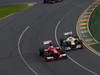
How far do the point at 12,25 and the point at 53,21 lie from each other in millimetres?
6446

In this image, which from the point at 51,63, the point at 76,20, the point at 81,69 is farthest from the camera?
the point at 76,20

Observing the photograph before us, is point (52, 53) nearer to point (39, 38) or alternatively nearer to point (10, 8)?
point (39, 38)

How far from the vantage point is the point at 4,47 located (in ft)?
148

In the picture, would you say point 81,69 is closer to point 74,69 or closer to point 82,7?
point 74,69

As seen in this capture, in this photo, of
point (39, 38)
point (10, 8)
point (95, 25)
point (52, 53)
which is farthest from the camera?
point (10, 8)

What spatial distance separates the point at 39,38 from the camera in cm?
4719

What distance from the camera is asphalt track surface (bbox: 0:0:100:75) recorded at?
118ft

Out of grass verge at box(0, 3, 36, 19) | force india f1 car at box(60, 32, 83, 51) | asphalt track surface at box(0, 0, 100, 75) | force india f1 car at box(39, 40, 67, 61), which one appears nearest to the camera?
asphalt track surface at box(0, 0, 100, 75)

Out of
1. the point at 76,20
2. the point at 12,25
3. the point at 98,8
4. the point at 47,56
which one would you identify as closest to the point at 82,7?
the point at 98,8

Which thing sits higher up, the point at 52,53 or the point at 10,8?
the point at 10,8

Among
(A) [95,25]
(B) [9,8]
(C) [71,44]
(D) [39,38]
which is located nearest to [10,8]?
(B) [9,8]

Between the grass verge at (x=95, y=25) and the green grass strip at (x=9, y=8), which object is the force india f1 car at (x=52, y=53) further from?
the green grass strip at (x=9, y=8)

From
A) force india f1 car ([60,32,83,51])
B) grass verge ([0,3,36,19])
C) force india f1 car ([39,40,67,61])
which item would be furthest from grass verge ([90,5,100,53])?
grass verge ([0,3,36,19])

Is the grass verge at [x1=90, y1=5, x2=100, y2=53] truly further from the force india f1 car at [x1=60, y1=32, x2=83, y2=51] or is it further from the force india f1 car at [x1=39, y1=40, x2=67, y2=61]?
the force india f1 car at [x1=39, y1=40, x2=67, y2=61]
